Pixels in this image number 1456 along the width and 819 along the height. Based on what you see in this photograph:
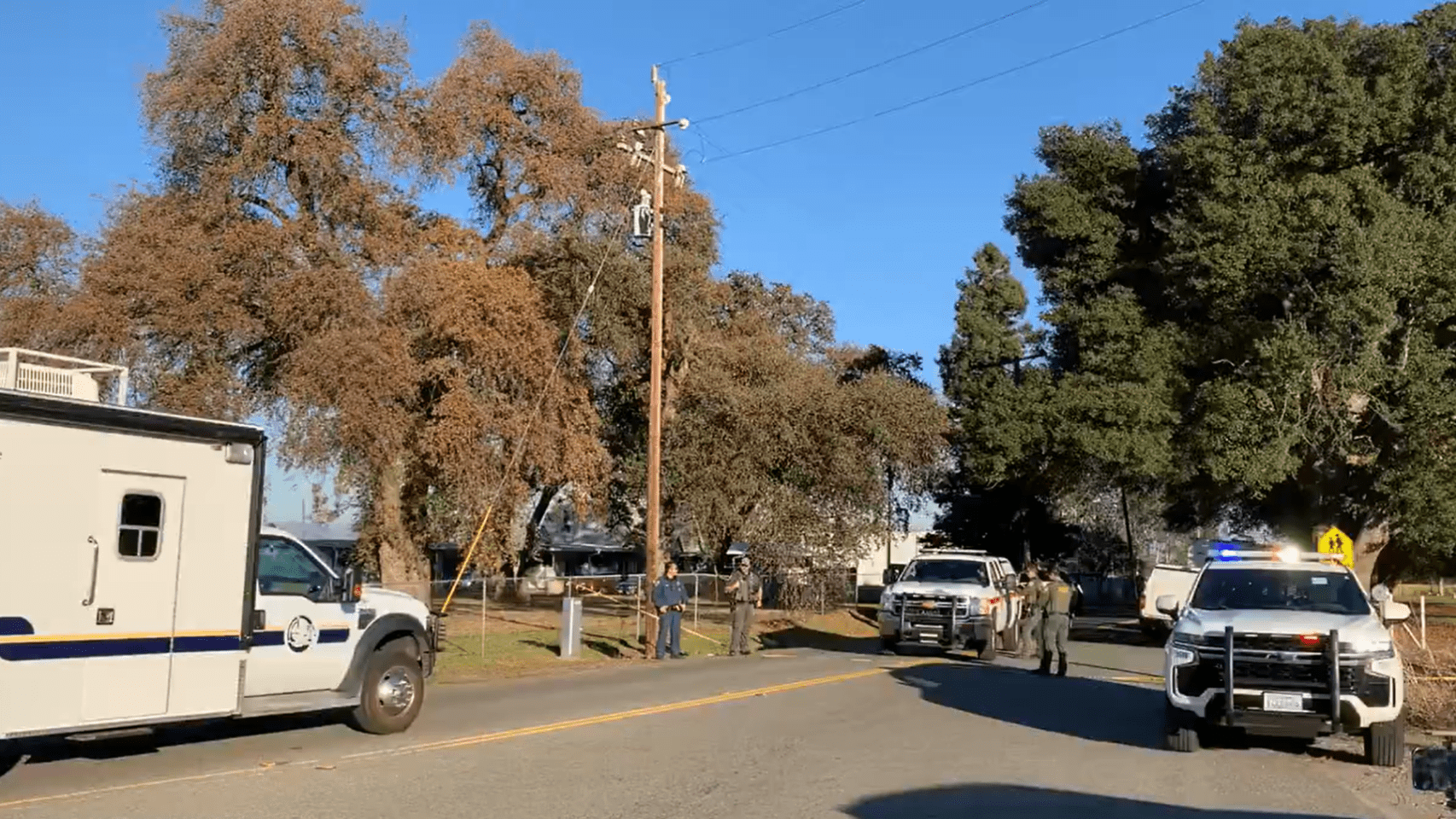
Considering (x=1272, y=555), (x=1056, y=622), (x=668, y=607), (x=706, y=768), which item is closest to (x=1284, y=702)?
(x=1272, y=555)

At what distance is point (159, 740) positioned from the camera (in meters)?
12.5

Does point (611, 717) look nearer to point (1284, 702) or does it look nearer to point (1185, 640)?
point (1185, 640)

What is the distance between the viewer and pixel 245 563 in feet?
37.2

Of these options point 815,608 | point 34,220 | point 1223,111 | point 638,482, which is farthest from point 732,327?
point 34,220

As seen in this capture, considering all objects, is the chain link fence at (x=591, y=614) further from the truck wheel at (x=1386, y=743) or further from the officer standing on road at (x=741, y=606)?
the truck wheel at (x=1386, y=743)

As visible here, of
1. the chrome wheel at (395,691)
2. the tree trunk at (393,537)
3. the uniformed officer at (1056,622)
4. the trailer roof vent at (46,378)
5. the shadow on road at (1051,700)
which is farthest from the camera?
the tree trunk at (393,537)

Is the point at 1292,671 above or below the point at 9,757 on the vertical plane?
above

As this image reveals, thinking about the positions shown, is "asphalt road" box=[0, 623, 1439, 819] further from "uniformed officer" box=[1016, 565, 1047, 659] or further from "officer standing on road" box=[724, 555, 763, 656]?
"officer standing on road" box=[724, 555, 763, 656]

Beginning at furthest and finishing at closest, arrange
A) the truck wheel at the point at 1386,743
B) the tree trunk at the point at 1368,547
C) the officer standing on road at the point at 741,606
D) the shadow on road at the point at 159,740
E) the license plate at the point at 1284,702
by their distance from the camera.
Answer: the tree trunk at the point at 1368,547 < the officer standing on road at the point at 741,606 < the truck wheel at the point at 1386,743 < the license plate at the point at 1284,702 < the shadow on road at the point at 159,740

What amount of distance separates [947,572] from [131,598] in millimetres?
17960

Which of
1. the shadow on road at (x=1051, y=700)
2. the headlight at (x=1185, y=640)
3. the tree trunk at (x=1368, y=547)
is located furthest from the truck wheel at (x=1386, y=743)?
the tree trunk at (x=1368, y=547)

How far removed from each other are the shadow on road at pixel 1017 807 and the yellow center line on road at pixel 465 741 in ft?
14.7

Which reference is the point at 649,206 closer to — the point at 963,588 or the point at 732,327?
the point at 963,588

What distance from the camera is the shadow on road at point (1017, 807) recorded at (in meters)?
9.43
